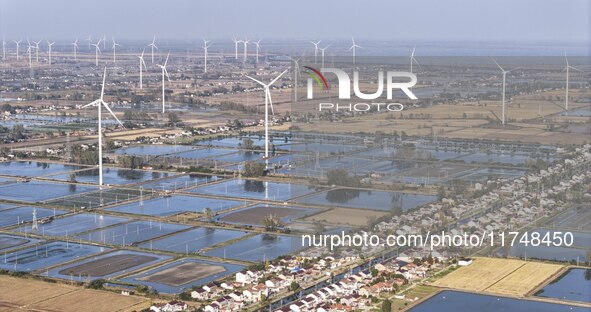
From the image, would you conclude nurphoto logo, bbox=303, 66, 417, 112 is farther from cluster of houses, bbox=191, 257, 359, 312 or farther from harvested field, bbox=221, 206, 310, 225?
harvested field, bbox=221, 206, 310, 225

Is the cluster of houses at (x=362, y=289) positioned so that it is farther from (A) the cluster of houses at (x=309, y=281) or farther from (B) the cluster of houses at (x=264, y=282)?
(B) the cluster of houses at (x=264, y=282)

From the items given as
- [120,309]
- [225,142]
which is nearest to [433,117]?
[120,309]

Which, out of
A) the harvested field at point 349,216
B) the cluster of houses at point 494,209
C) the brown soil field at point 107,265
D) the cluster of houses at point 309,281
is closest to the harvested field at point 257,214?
the harvested field at point 349,216

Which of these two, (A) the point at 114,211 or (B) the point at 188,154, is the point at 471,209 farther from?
(B) the point at 188,154

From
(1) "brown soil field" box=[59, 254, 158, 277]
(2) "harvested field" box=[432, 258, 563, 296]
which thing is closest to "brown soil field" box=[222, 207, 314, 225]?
(1) "brown soil field" box=[59, 254, 158, 277]

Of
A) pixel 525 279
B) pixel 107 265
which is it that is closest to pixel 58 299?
pixel 107 265
